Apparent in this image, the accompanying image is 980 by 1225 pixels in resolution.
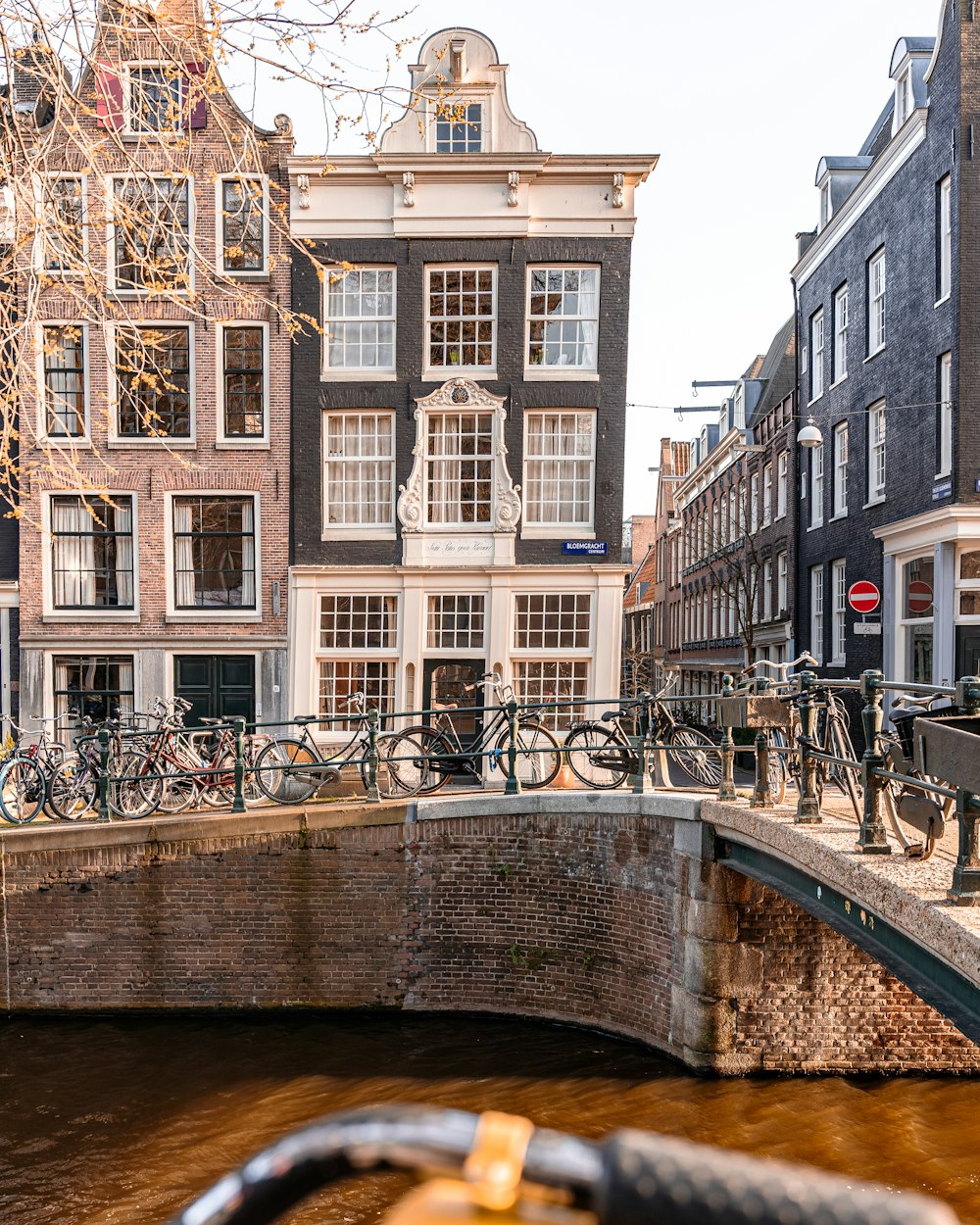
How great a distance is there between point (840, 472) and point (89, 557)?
50.3 ft

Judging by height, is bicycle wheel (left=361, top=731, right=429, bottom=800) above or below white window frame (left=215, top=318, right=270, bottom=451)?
below

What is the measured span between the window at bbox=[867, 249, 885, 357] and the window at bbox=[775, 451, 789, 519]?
6.76m

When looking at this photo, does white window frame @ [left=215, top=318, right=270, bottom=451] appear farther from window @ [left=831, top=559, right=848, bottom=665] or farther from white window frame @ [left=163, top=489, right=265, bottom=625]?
window @ [left=831, top=559, right=848, bottom=665]

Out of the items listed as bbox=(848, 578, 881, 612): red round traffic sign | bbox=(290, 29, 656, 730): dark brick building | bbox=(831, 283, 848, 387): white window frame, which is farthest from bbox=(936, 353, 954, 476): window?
bbox=(290, 29, 656, 730): dark brick building

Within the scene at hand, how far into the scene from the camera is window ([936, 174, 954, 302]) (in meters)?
16.3

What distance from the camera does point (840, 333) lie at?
2175 centimetres

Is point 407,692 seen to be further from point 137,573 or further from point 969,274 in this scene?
point 969,274

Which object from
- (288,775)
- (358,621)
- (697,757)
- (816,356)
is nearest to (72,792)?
(288,775)

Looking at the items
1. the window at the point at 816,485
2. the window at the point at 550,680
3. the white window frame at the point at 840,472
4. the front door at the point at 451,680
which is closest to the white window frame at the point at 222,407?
the front door at the point at 451,680

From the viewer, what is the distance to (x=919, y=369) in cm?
1755

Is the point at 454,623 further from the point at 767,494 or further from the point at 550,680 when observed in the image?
the point at 767,494

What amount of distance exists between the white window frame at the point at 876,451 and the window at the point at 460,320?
8401 mm

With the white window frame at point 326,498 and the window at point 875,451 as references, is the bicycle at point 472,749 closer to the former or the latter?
the white window frame at point 326,498

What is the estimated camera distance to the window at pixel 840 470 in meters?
21.5
